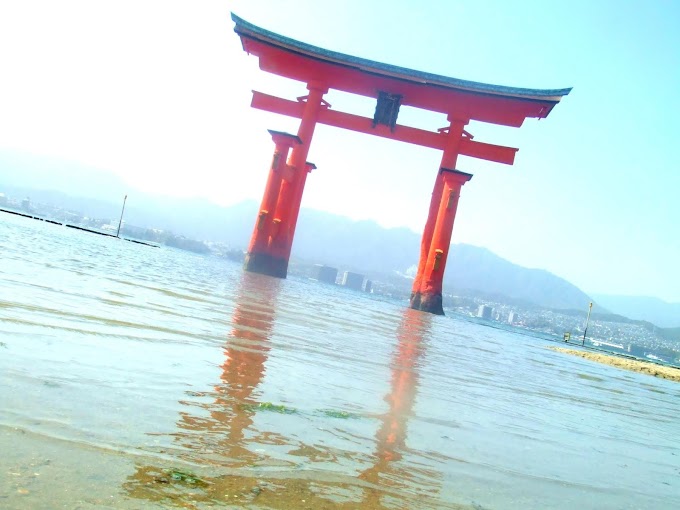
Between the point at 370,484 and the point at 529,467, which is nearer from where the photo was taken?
the point at 370,484

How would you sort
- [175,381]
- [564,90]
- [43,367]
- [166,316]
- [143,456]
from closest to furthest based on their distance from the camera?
[143,456] < [43,367] < [175,381] < [166,316] < [564,90]

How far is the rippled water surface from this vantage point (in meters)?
0.80

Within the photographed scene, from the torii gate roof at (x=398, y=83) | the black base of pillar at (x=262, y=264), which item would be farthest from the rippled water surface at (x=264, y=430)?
the torii gate roof at (x=398, y=83)

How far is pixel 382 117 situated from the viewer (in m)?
15.6

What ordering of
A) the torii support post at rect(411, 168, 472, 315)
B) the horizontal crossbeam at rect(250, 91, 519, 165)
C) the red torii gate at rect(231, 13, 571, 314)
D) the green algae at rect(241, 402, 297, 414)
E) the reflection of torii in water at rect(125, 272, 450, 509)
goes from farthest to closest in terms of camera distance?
the horizontal crossbeam at rect(250, 91, 519, 165), the red torii gate at rect(231, 13, 571, 314), the torii support post at rect(411, 168, 472, 315), the green algae at rect(241, 402, 297, 414), the reflection of torii in water at rect(125, 272, 450, 509)

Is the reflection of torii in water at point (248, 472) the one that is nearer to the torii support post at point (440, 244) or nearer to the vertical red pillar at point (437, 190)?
the torii support post at point (440, 244)

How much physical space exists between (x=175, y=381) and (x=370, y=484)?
2.33ft

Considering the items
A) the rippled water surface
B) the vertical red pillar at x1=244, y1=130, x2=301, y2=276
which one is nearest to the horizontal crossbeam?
the vertical red pillar at x1=244, y1=130, x2=301, y2=276

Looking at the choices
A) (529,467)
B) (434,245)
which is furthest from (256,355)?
(434,245)

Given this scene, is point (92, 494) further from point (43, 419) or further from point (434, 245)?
point (434, 245)

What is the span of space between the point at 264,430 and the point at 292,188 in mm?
14799

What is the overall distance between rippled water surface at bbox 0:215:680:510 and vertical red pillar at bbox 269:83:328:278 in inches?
502

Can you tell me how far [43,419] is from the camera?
91 cm

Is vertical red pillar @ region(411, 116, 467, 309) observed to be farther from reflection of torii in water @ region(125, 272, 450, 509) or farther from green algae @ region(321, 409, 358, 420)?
reflection of torii in water @ region(125, 272, 450, 509)
